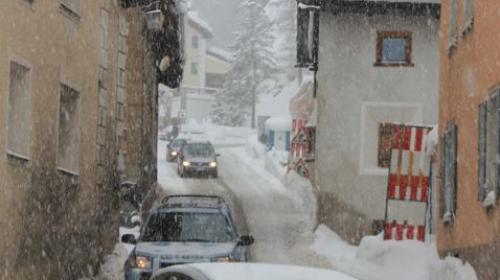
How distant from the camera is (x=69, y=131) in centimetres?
1770

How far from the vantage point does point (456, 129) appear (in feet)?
64.5

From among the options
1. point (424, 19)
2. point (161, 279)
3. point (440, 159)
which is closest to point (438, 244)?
point (440, 159)

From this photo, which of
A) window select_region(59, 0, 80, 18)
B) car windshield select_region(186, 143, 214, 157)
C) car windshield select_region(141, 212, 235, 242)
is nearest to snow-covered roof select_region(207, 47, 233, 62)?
car windshield select_region(186, 143, 214, 157)

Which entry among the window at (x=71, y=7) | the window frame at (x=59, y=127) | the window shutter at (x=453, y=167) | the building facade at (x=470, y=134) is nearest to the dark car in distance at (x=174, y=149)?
the building facade at (x=470, y=134)

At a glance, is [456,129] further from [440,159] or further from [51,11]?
[51,11]

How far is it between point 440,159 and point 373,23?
779 cm

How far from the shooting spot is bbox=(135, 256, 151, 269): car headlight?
14.0 metres

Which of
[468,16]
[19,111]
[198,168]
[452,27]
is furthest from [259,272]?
[198,168]

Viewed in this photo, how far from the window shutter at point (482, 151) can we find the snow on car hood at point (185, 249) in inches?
176

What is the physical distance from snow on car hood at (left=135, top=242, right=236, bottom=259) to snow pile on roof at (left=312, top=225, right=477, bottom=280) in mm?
4157

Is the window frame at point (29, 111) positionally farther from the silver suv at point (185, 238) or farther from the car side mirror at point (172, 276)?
the car side mirror at point (172, 276)

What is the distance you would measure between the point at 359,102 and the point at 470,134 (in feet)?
33.3

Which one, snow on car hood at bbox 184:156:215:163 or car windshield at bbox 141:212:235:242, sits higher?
snow on car hood at bbox 184:156:215:163

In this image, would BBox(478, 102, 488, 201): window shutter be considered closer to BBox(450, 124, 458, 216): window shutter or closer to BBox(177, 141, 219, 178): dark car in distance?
BBox(450, 124, 458, 216): window shutter
